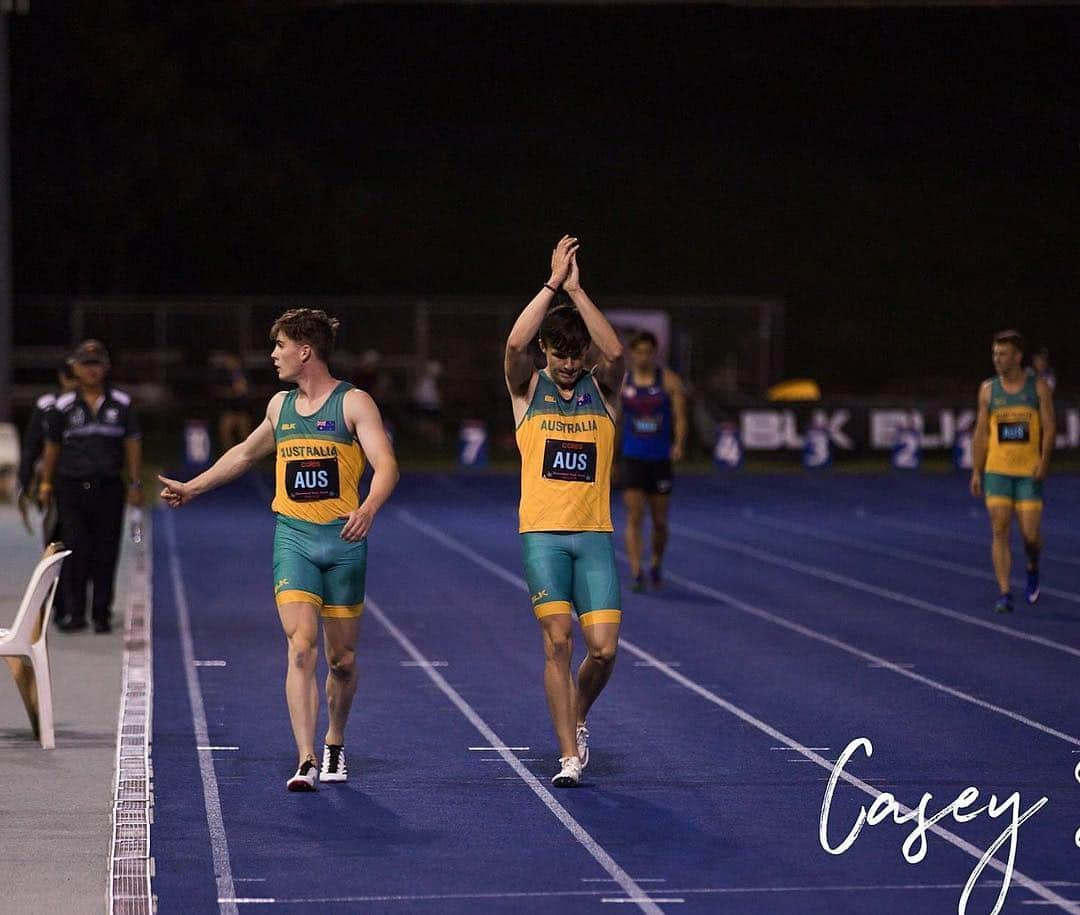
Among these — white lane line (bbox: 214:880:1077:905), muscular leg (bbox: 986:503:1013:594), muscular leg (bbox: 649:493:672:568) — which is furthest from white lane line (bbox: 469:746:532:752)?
muscular leg (bbox: 649:493:672:568)

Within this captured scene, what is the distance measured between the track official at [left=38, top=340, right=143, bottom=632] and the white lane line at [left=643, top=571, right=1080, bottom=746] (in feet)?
14.8

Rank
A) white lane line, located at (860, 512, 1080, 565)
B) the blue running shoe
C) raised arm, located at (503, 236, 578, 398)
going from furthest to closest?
white lane line, located at (860, 512, 1080, 565) → the blue running shoe → raised arm, located at (503, 236, 578, 398)

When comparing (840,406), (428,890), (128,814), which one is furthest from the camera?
(840,406)

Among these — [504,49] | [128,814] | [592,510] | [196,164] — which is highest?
[504,49]

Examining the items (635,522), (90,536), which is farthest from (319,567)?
(635,522)

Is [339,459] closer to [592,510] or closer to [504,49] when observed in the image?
[592,510]

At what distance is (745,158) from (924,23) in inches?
242

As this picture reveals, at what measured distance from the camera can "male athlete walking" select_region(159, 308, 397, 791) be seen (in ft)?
26.6

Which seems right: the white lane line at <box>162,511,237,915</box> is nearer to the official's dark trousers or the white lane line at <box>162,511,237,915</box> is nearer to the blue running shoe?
the official's dark trousers

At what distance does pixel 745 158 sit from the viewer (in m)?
56.5

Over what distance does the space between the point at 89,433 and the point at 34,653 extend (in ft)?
12.4

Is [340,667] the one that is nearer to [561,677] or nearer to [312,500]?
[312,500]

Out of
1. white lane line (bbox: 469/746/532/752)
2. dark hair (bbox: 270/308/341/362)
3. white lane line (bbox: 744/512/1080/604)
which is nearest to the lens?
dark hair (bbox: 270/308/341/362)

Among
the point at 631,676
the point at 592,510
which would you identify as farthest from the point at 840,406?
the point at 592,510
